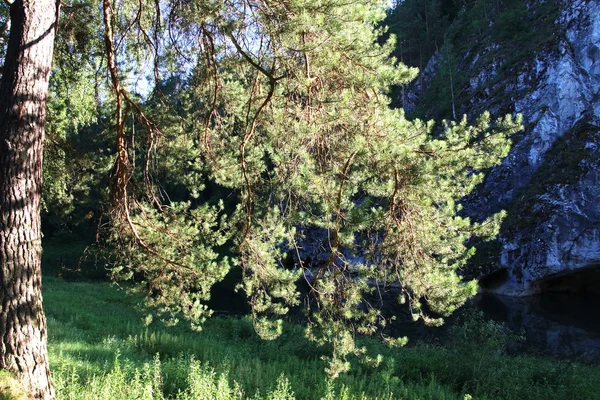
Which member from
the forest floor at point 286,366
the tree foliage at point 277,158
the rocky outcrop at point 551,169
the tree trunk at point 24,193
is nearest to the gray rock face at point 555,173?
the rocky outcrop at point 551,169

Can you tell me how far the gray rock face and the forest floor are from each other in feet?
41.2

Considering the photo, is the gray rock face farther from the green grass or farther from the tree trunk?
the tree trunk

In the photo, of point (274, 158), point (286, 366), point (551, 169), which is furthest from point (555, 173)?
point (274, 158)

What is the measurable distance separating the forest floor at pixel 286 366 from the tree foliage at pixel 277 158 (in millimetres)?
1078

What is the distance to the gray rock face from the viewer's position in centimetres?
2342

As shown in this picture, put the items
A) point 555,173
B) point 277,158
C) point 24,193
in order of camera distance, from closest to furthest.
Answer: point 24,193
point 277,158
point 555,173

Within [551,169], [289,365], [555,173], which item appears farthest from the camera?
[551,169]

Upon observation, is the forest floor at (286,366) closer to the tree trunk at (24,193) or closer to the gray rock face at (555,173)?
the tree trunk at (24,193)

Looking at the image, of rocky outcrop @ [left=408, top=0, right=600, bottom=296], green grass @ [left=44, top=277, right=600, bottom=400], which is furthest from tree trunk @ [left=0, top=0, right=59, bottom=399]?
rocky outcrop @ [left=408, top=0, right=600, bottom=296]

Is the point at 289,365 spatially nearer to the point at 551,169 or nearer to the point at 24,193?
the point at 24,193

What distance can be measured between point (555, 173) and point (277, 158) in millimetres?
24460

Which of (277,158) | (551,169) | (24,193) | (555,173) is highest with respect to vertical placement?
(551,169)

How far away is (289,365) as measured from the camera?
31.5ft

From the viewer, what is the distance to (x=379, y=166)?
4.55 metres
